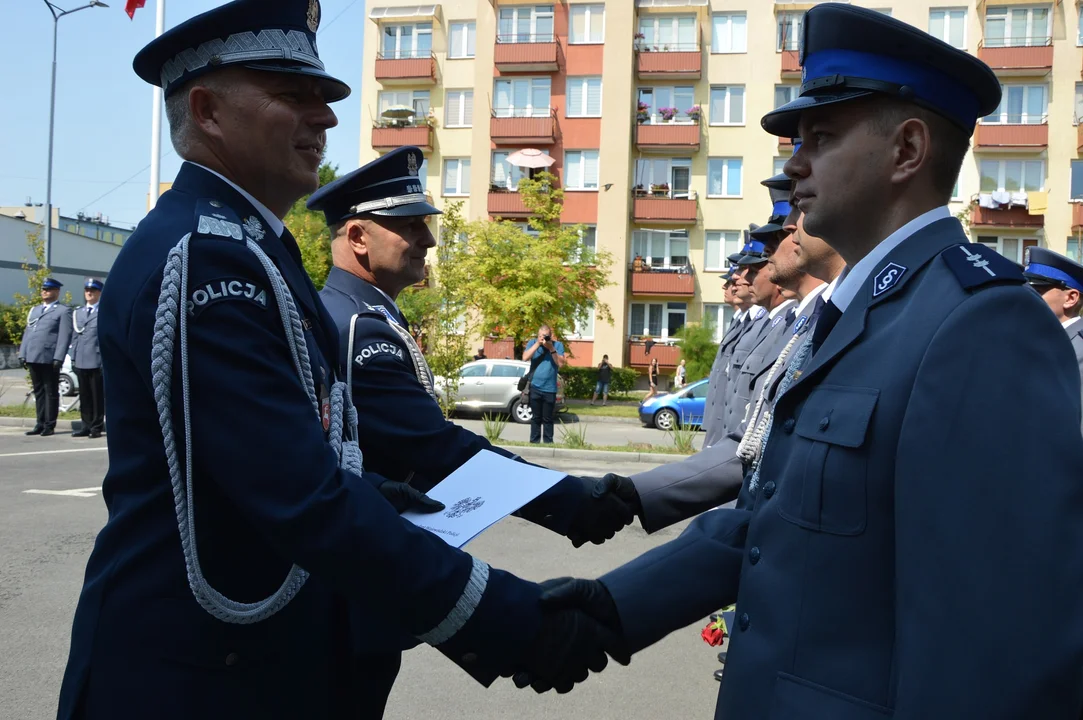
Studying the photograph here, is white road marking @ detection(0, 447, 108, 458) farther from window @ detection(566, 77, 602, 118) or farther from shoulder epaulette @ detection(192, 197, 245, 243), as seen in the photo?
window @ detection(566, 77, 602, 118)

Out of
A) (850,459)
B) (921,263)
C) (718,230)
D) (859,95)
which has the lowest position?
(850,459)

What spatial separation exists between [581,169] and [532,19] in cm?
644

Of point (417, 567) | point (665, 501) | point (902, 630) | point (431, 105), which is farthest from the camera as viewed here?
point (431, 105)

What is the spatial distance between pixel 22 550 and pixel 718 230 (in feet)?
107

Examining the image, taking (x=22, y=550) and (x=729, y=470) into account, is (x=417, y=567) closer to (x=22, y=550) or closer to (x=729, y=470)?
(x=729, y=470)

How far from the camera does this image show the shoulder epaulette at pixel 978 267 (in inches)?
63.0

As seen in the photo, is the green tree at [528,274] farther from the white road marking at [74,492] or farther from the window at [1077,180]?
the white road marking at [74,492]

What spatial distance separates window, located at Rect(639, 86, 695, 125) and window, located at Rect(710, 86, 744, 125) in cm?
90

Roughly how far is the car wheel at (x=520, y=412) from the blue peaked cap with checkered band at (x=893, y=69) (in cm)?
1962

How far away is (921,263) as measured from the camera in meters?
1.81

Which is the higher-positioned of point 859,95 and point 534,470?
point 859,95

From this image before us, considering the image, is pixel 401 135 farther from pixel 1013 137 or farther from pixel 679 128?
pixel 1013 137

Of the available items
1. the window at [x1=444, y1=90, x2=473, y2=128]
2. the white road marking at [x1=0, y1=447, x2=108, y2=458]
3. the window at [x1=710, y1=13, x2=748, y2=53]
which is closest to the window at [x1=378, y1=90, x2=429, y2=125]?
the window at [x1=444, y1=90, x2=473, y2=128]

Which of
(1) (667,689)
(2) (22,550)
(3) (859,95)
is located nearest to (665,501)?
(1) (667,689)
